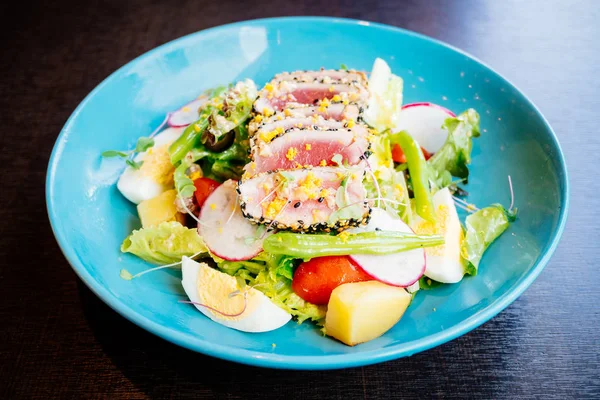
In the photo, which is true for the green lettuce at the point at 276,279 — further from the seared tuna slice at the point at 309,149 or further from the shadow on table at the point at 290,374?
the seared tuna slice at the point at 309,149

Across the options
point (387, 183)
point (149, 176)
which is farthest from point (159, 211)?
point (387, 183)

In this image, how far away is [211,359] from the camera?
6.80 feet

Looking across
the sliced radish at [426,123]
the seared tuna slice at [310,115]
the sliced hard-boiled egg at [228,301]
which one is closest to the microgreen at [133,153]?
the seared tuna slice at [310,115]

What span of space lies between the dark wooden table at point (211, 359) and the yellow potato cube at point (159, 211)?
0.45 m

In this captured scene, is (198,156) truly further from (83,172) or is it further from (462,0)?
(462,0)

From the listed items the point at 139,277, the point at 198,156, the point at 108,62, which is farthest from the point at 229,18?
the point at 139,277

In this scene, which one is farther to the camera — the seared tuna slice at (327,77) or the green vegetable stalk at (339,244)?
the seared tuna slice at (327,77)

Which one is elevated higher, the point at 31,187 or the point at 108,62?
the point at 108,62

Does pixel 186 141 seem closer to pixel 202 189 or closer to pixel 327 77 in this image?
pixel 202 189

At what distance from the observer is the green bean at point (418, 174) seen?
241 centimetres

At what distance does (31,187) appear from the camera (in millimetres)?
2953

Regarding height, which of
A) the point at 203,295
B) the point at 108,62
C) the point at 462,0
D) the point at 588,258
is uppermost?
the point at 462,0

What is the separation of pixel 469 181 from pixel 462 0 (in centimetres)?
250

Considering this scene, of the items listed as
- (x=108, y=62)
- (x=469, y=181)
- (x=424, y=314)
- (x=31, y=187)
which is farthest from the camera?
(x=108, y=62)
